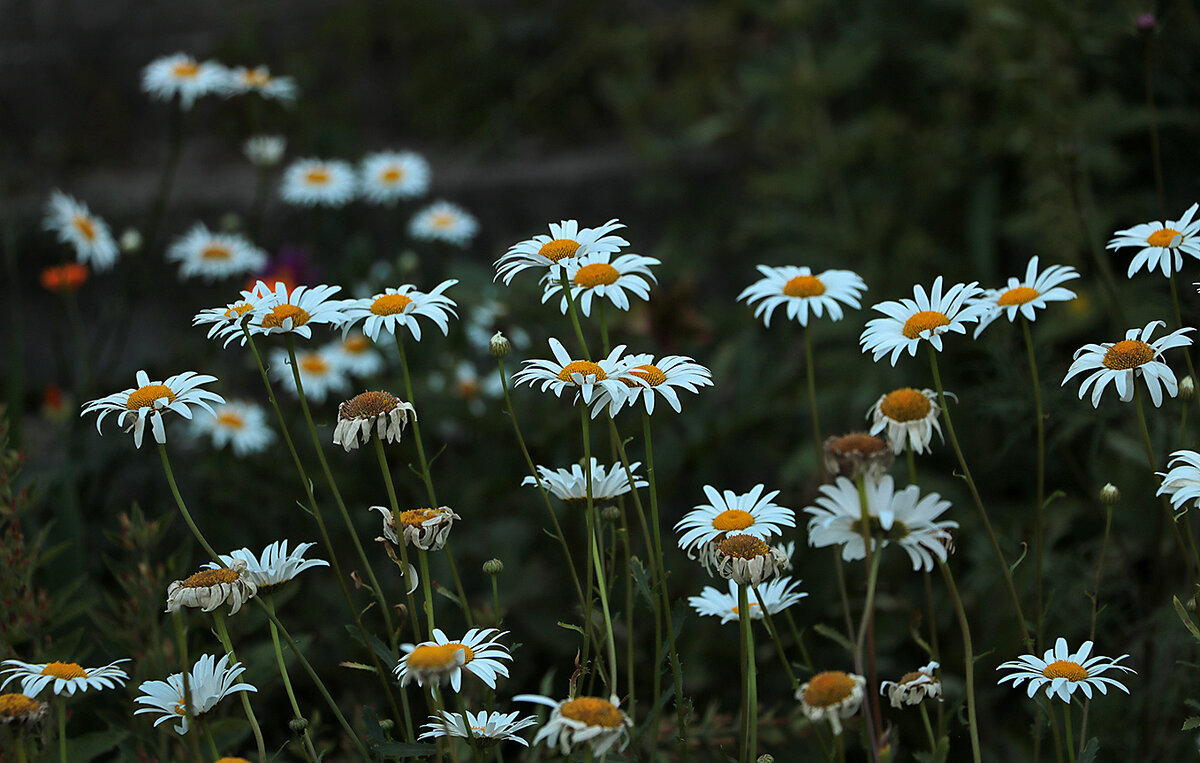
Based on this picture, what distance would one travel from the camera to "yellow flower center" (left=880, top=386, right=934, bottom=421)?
2.65 ft

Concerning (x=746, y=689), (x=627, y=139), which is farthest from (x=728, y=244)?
(x=746, y=689)

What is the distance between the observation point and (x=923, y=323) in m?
0.88

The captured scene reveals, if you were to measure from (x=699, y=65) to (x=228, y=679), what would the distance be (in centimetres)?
278

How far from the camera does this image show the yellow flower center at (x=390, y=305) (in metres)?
0.92

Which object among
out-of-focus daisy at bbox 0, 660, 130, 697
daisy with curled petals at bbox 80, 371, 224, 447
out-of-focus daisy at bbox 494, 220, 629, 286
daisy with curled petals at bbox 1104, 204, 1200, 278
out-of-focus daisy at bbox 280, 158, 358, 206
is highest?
out-of-focus daisy at bbox 280, 158, 358, 206

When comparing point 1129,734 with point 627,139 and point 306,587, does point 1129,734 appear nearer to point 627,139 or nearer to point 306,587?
point 306,587

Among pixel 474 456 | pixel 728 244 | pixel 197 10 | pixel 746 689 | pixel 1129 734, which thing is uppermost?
pixel 197 10

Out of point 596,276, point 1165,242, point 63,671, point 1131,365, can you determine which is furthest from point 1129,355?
point 63,671

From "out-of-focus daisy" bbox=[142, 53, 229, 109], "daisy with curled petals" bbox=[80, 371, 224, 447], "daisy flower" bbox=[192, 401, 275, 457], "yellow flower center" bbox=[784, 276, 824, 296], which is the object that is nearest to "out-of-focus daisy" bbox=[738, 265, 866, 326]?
"yellow flower center" bbox=[784, 276, 824, 296]

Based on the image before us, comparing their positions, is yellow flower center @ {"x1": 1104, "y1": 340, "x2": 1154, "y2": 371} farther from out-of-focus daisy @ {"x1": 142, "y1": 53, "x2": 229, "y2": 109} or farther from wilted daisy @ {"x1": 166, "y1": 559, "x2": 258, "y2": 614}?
out-of-focus daisy @ {"x1": 142, "y1": 53, "x2": 229, "y2": 109}

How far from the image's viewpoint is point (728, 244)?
9.24 feet

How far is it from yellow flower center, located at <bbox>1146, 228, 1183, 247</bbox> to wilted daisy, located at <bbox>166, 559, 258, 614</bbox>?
2.78 feet

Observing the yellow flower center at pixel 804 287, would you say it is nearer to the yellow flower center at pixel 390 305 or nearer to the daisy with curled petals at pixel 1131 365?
the daisy with curled petals at pixel 1131 365

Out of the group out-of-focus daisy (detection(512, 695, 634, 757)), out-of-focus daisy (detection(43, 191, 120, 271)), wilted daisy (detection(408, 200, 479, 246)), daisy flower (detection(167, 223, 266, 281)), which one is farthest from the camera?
wilted daisy (detection(408, 200, 479, 246))
